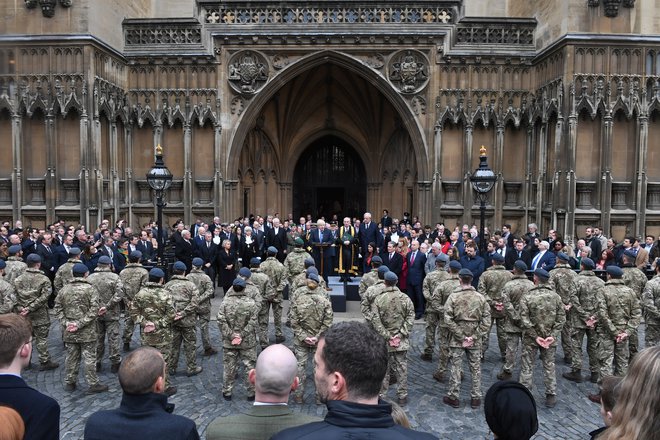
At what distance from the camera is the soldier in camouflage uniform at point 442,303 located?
26.7 ft

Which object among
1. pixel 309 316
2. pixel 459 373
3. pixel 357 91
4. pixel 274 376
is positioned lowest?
pixel 459 373

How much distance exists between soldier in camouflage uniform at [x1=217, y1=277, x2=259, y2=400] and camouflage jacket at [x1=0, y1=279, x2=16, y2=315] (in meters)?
3.33

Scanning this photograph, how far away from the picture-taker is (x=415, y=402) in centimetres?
734

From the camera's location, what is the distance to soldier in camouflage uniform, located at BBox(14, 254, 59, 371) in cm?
834

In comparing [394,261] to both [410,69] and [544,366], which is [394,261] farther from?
[410,69]

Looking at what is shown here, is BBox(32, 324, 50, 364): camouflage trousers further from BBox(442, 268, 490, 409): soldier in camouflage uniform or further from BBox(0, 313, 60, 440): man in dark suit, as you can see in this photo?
BBox(0, 313, 60, 440): man in dark suit

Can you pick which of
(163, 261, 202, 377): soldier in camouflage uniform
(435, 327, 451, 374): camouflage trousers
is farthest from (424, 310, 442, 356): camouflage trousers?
(163, 261, 202, 377): soldier in camouflage uniform

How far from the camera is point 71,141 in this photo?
17.9 metres

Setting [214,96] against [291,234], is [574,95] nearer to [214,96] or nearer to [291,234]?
[291,234]

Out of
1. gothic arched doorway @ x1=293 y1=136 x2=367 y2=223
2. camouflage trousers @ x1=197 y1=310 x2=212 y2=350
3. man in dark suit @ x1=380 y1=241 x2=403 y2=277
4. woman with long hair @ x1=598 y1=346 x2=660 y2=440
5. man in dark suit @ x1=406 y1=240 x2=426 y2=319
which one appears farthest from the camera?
gothic arched doorway @ x1=293 y1=136 x2=367 y2=223

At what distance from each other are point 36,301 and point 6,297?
1.33 feet

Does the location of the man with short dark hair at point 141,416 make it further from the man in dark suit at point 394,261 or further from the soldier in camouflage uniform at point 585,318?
the man in dark suit at point 394,261

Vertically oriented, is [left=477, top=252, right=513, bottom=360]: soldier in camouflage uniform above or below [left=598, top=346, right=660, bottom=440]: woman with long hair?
below

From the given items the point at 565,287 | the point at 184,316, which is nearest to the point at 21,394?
the point at 184,316
